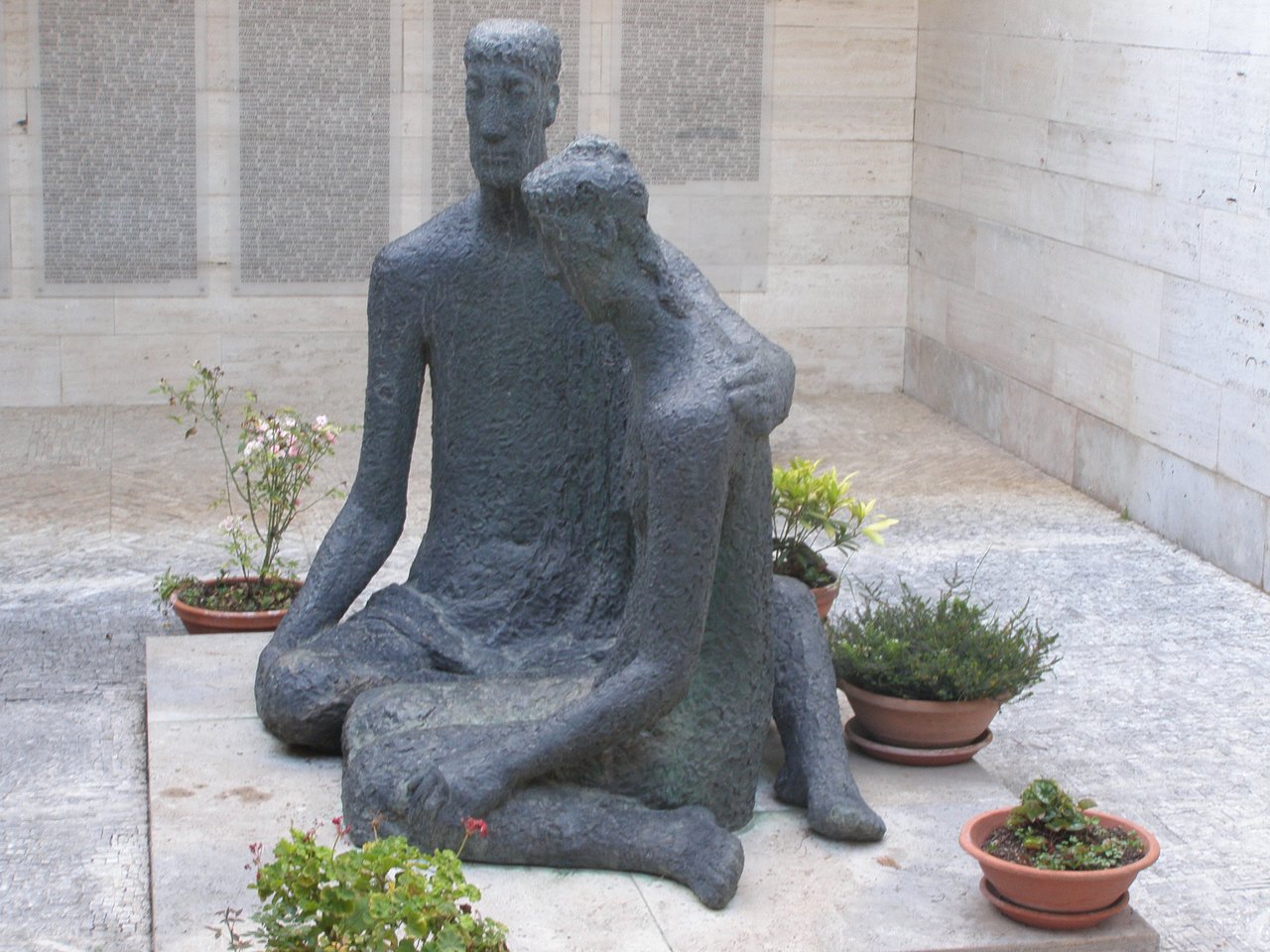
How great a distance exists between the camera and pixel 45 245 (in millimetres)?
10969

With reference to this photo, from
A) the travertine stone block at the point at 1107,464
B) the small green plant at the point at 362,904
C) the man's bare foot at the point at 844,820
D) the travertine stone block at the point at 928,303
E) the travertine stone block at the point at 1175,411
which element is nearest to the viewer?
the small green plant at the point at 362,904

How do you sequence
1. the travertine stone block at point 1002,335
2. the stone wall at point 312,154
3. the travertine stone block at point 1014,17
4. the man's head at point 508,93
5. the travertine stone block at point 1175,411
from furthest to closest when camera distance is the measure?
the stone wall at point 312,154
the travertine stone block at point 1002,335
the travertine stone block at point 1014,17
the travertine stone block at point 1175,411
the man's head at point 508,93

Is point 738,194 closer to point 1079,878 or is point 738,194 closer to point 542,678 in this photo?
point 542,678

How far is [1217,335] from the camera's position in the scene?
8375 mm

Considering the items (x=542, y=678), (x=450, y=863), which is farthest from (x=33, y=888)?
(x=450, y=863)

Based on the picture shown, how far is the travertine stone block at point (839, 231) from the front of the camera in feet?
38.8

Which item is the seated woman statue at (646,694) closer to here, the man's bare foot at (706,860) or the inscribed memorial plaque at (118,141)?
the man's bare foot at (706,860)

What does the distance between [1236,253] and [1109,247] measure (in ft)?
3.81

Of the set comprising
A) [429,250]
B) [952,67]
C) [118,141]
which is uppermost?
[952,67]

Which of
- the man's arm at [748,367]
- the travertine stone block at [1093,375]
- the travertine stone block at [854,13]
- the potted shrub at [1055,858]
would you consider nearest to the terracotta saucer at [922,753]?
the potted shrub at [1055,858]

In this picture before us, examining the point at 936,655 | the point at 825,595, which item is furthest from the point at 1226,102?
the point at 936,655

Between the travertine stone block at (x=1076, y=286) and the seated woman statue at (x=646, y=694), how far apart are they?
479 centimetres

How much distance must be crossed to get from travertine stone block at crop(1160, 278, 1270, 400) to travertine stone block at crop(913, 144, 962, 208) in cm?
257

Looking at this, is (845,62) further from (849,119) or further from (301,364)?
(301,364)
